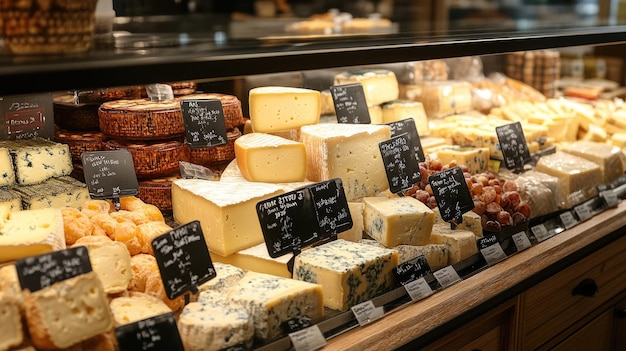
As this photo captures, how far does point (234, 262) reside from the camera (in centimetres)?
198

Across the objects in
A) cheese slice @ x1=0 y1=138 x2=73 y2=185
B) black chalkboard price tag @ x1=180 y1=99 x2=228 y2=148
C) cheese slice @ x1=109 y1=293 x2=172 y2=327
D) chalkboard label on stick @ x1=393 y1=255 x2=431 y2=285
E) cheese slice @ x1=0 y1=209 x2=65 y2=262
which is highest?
black chalkboard price tag @ x1=180 y1=99 x2=228 y2=148

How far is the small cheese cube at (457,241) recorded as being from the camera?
2.17 meters

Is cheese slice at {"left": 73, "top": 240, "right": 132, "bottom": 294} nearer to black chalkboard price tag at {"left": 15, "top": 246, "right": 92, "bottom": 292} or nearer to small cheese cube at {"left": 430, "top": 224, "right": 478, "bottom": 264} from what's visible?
black chalkboard price tag at {"left": 15, "top": 246, "right": 92, "bottom": 292}

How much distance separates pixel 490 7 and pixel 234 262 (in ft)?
20.9

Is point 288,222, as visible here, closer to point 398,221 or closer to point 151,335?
point 398,221

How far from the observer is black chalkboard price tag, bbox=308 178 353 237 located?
1910 mm

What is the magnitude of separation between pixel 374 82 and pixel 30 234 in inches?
78.8

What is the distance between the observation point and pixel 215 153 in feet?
8.02

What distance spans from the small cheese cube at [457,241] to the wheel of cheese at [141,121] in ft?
3.10

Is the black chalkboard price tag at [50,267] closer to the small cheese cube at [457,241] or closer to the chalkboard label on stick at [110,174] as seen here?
the chalkboard label on stick at [110,174]

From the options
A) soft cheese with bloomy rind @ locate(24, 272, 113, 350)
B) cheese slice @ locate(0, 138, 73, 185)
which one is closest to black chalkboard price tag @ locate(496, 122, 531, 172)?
cheese slice @ locate(0, 138, 73, 185)

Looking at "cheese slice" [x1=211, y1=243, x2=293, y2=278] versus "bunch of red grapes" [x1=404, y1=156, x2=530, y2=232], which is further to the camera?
"bunch of red grapes" [x1=404, y1=156, x2=530, y2=232]

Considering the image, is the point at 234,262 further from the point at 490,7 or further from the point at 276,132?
the point at 490,7

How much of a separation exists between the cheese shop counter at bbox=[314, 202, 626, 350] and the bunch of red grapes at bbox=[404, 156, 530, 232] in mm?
126
